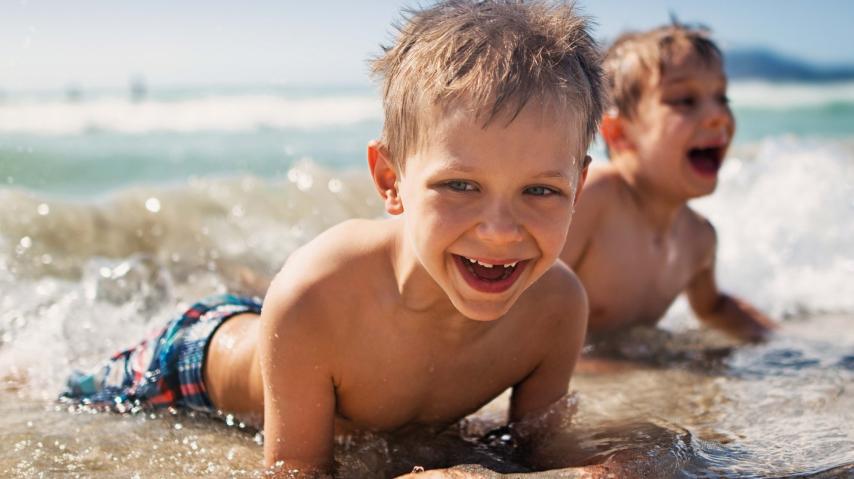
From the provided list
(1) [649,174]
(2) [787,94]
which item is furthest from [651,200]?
(2) [787,94]

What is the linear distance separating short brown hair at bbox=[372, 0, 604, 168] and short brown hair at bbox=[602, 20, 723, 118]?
1.77 m

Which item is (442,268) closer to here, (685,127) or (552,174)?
(552,174)

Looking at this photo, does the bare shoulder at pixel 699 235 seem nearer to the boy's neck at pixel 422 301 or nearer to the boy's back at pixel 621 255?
the boy's back at pixel 621 255

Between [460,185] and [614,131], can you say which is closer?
[460,185]

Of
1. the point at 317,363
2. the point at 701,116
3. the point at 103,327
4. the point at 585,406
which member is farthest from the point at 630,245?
the point at 103,327

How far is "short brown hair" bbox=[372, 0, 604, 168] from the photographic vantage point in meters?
1.90

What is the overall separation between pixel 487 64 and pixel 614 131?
85.0 inches

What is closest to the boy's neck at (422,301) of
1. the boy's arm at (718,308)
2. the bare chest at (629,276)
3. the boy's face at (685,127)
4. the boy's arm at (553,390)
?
the boy's arm at (553,390)

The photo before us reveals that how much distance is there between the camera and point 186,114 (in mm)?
15312

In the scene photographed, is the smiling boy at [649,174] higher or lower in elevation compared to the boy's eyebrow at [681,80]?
lower

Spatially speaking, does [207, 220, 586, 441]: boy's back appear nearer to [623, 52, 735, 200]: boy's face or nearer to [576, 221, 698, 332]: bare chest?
[576, 221, 698, 332]: bare chest

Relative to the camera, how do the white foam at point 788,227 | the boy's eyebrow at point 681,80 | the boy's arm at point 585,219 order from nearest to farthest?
the boy's arm at point 585,219
the boy's eyebrow at point 681,80
the white foam at point 788,227

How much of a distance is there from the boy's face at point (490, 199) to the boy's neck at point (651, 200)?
1901 mm

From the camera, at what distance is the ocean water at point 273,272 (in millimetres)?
2467
